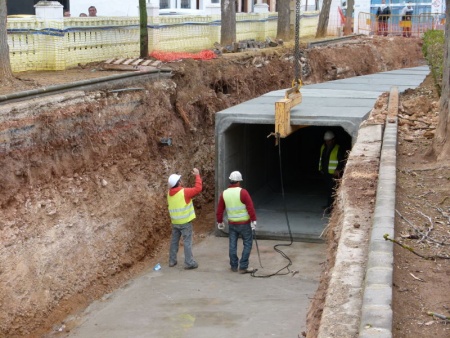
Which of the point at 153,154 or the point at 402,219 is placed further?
the point at 153,154

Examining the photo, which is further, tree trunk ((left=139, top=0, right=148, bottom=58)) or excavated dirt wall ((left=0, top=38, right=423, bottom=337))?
tree trunk ((left=139, top=0, right=148, bottom=58))

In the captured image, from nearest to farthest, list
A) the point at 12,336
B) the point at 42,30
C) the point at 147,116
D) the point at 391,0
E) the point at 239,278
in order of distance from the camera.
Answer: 1. the point at 12,336
2. the point at 239,278
3. the point at 147,116
4. the point at 42,30
5. the point at 391,0

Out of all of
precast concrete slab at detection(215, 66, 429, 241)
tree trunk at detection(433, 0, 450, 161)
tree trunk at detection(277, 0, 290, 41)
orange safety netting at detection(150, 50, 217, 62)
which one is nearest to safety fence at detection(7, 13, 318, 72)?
orange safety netting at detection(150, 50, 217, 62)

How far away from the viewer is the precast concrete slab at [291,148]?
15.9 meters

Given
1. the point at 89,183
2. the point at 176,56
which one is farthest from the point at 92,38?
the point at 89,183

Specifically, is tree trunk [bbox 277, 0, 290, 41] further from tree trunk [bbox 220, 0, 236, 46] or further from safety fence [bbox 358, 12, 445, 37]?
safety fence [bbox 358, 12, 445, 37]

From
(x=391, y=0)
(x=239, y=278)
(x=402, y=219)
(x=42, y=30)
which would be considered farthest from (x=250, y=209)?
(x=391, y=0)

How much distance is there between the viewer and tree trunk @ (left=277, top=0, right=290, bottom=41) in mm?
31734

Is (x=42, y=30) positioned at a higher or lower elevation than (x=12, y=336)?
higher

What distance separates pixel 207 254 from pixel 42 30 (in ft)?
23.5

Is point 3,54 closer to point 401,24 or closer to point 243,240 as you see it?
point 243,240

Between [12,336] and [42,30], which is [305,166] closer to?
[42,30]

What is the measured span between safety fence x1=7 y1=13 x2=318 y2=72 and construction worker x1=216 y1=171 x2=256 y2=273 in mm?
6871

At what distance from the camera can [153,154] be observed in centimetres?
1683
